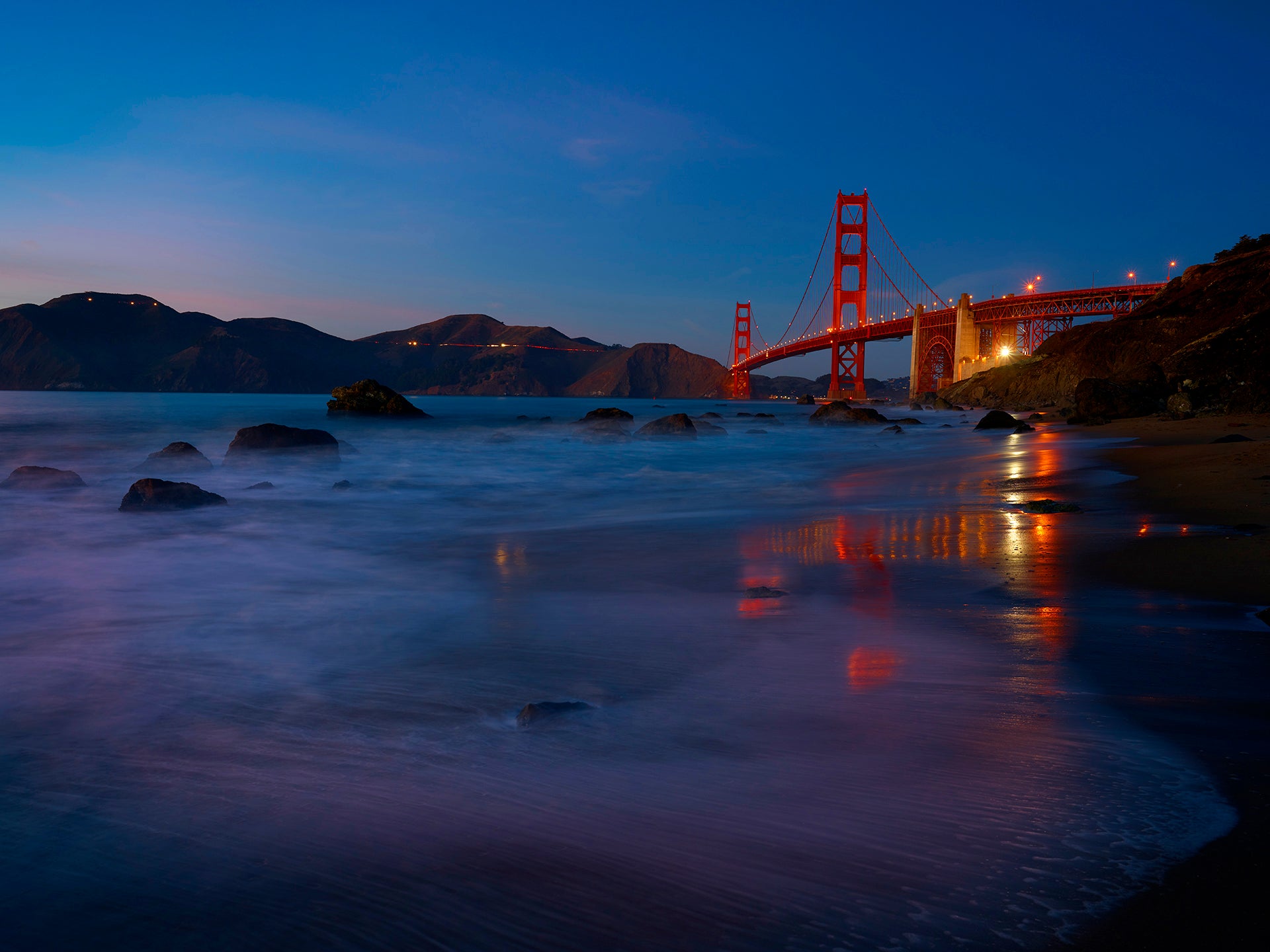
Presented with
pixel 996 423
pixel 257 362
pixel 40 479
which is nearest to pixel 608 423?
pixel 996 423

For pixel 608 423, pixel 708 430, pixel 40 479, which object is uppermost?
pixel 608 423

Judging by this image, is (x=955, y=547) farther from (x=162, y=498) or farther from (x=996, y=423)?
(x=996, y=423)

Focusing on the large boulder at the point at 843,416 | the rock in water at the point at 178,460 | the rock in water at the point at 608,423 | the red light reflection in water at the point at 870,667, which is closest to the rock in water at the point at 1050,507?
the red light reflection in water at the point at 870,667

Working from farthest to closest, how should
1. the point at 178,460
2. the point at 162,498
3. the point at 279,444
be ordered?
the point at 279,444
the point at 178,460
the point at 162,498

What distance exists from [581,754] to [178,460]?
11904mm

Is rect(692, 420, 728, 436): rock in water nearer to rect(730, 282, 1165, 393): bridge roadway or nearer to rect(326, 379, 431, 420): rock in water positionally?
rect(326, 379, 431, 420): rock in water

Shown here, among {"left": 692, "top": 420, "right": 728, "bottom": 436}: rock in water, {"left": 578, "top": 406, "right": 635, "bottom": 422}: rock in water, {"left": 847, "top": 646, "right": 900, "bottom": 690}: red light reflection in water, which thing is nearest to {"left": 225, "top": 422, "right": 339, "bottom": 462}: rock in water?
{"left": 578, "top": 406, "right": 635, "bottom": 422}: rock in water

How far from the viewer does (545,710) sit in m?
2.33

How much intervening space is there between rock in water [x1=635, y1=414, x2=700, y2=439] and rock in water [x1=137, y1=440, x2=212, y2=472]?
1042cm

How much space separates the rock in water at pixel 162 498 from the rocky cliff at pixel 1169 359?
1613 centimetres

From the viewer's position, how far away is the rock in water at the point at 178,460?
454 inches

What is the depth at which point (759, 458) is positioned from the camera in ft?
50.3

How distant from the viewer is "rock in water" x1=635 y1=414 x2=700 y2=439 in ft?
64.7

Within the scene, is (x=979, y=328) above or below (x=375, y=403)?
above
